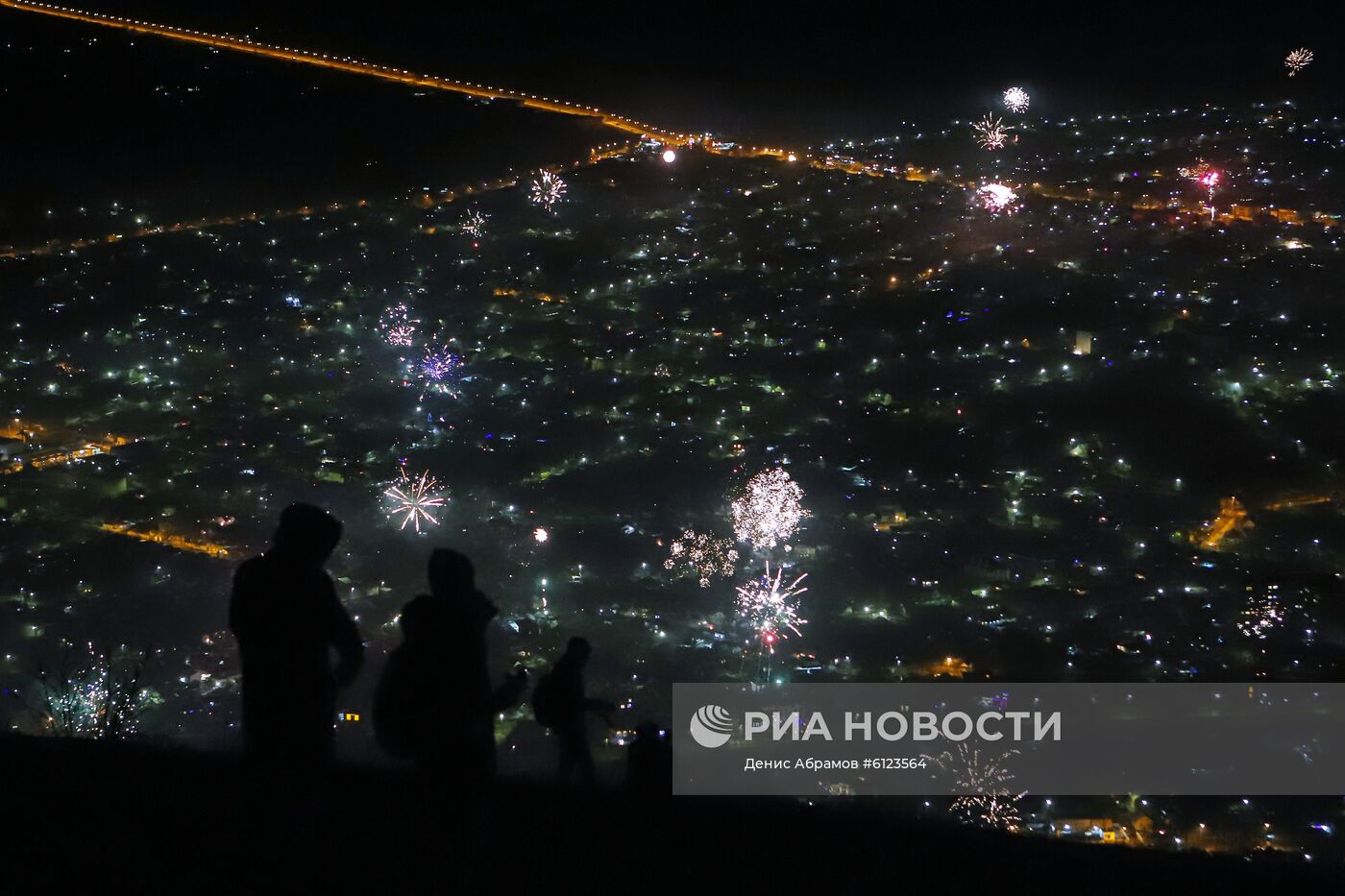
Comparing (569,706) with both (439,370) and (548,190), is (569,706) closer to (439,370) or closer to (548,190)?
(439,370)

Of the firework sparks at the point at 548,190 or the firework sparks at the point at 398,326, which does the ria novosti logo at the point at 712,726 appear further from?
the firework sparks at the point at 548,190

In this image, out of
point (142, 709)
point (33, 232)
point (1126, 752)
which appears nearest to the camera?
point (1126, 752)

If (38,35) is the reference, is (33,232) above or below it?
below

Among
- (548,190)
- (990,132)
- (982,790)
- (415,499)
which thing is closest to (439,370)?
(415,499)

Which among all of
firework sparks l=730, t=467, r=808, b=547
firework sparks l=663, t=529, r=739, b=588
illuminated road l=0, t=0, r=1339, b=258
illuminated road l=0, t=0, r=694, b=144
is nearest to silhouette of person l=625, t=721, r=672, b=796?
firework sparks l=663, t=529, r=739, b=588

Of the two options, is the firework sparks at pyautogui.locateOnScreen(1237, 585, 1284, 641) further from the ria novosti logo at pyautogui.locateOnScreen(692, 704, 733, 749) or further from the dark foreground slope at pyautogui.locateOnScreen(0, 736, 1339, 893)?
the ria novosti logo at pyautogui.locateOnScreen(692, 704, 733, 749)

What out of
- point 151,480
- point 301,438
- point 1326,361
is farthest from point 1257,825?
point 151,480

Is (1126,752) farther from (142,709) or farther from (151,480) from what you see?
(151,480)

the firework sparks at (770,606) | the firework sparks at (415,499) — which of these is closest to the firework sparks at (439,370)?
the firework sparks at (415,499)
